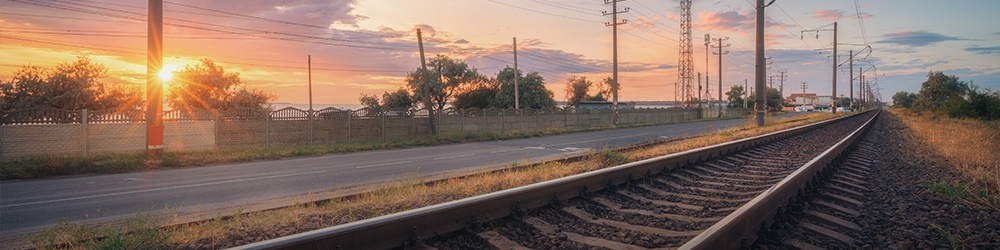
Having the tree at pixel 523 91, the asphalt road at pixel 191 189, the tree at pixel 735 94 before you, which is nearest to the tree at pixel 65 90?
the asphalt road at pixel 191 189

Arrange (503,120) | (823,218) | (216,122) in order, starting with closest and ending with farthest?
1. (823,218)
2. (216,122)
3. (503,120)

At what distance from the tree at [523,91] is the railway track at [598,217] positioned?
178ft

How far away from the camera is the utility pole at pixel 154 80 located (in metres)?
17.3

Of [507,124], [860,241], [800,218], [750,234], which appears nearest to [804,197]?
[800,218]

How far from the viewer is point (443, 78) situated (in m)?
63.1

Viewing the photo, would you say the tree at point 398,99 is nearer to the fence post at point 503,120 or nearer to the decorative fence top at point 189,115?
the fence post at point 503,120

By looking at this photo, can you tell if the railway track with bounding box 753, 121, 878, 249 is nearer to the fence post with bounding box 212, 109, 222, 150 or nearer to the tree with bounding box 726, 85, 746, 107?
the fence post with bounding box 212, 109, 222, 150

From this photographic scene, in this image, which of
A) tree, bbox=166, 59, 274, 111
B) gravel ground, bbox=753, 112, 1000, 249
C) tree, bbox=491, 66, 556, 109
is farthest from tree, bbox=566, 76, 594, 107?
gravel ground, bbox=753, 112, 1000, 249

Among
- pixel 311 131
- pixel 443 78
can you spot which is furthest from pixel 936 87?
pixel 311 131

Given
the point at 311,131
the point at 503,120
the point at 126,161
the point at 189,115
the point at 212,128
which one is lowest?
the point at 126,161

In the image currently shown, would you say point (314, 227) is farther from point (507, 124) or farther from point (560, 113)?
point (560, 113)

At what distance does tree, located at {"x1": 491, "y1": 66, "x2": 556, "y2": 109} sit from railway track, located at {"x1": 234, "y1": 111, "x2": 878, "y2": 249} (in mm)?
→ 54344

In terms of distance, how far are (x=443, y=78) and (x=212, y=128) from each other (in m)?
41.4

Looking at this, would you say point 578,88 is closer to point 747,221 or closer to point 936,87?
point 936,87
